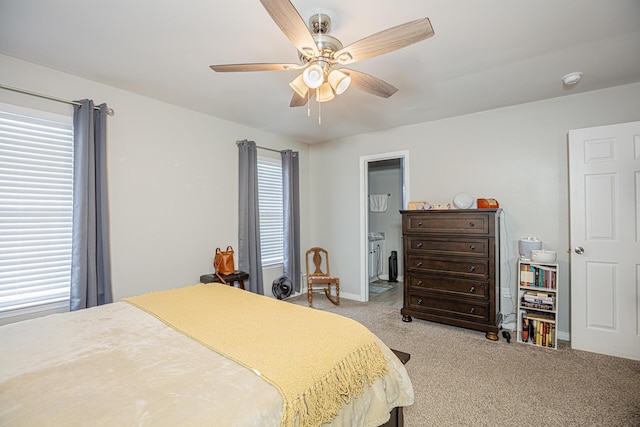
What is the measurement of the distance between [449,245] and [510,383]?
4.65ft

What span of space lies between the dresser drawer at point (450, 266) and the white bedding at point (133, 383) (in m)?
2.04

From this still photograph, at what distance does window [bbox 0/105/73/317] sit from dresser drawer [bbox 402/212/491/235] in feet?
11.3

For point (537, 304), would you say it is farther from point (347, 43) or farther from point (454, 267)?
point (347, 43)

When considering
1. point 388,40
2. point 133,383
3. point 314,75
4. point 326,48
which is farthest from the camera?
point 326,48

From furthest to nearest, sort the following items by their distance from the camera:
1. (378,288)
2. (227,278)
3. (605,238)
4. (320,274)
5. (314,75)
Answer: (378,288)
(320,274)
(227,278)
(605,238)
(314,75)

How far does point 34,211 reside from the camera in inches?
94.0

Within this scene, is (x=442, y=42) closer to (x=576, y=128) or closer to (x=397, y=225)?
(x=576, y=128)

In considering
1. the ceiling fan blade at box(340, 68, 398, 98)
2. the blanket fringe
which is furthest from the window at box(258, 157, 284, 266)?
the blanket fringe

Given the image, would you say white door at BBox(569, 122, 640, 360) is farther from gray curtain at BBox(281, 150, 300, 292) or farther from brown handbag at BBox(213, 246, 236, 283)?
brown handbag at BBox(213, 246, 236, 283)

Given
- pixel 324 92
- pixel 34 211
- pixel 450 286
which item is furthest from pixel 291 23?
pixel 450 286

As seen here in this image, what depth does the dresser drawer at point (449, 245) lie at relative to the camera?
3.16 metres

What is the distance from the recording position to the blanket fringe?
1037 mm

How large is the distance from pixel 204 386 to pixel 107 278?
2.17m

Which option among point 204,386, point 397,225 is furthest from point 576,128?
point 204,386
